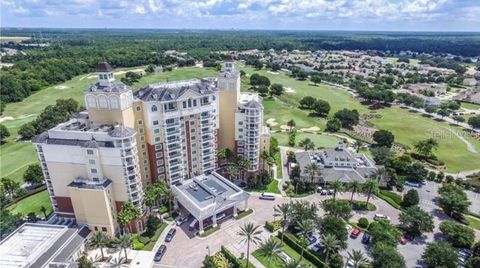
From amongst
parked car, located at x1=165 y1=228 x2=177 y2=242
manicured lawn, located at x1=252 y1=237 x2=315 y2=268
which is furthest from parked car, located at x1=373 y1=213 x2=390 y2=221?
parked car, located at x1=165 y1=228 x2=177 y2=242

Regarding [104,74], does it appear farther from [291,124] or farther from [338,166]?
[291,124]

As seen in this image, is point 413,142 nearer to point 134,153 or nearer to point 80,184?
point 134,153

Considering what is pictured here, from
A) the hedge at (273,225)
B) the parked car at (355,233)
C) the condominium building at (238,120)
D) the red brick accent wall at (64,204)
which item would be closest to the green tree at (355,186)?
the parked car at (355,233)

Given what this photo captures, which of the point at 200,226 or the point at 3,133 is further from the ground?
the point at 3,133

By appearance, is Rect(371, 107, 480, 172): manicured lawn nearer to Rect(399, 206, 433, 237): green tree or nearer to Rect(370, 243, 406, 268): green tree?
Rect(399, 206, 433, 237): green tree

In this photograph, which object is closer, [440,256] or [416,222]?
[440,256]

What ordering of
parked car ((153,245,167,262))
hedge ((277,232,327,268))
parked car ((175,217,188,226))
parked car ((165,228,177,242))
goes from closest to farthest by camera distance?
hedge ((277,232,327,268))
parked car ((153,245,167,262))
parked car ((165,228,177,242))
parked car ((175,217,188,226))

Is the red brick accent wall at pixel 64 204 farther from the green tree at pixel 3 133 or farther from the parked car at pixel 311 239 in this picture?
the green tree at pixel 3 133

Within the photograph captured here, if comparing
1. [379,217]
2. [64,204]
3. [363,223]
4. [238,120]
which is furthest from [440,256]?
[64,204]
